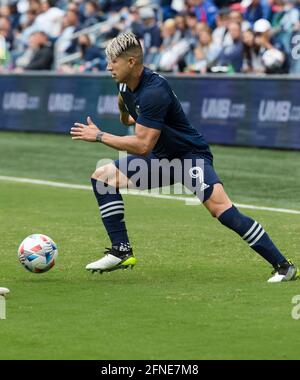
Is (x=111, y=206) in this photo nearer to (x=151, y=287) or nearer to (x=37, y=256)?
(x=37, y=256)

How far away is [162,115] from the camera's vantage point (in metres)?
8.98

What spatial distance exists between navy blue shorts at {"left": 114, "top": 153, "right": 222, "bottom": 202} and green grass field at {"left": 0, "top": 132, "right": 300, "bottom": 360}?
2.64 ft

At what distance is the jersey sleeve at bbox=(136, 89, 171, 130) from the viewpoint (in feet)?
29.3

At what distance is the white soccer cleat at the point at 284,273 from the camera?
8969 millimetres

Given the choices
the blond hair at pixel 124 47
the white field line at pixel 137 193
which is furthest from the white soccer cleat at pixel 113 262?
the white field line at pixel 137 193

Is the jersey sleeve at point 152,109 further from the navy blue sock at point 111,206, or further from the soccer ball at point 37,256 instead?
the soccer ball at point 37,256

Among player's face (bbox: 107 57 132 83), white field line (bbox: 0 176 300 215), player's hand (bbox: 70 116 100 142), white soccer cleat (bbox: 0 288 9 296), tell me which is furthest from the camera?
white field line (bbox: 0 176 300 215)

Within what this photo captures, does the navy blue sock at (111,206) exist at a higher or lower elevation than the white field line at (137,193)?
higher

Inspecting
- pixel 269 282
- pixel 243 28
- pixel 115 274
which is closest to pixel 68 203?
pixel 115 274

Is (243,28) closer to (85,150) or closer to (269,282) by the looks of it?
(85,150)


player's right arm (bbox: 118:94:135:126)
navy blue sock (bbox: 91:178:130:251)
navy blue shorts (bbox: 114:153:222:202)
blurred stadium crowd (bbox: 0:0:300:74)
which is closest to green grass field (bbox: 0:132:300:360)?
navy blue sock (bbox: 91:178:130:251)

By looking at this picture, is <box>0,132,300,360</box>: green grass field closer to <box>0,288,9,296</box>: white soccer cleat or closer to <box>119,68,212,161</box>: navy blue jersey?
<box>0,288,9,296</box>: white soccer cleat

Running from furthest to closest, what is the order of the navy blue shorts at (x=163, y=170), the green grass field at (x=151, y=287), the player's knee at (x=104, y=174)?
the player's knee at (x=104, y=174) < the navy blue shorts at (x=163, y=170) < the green grass field at (x=151, y=287)

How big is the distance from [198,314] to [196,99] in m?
14.2
